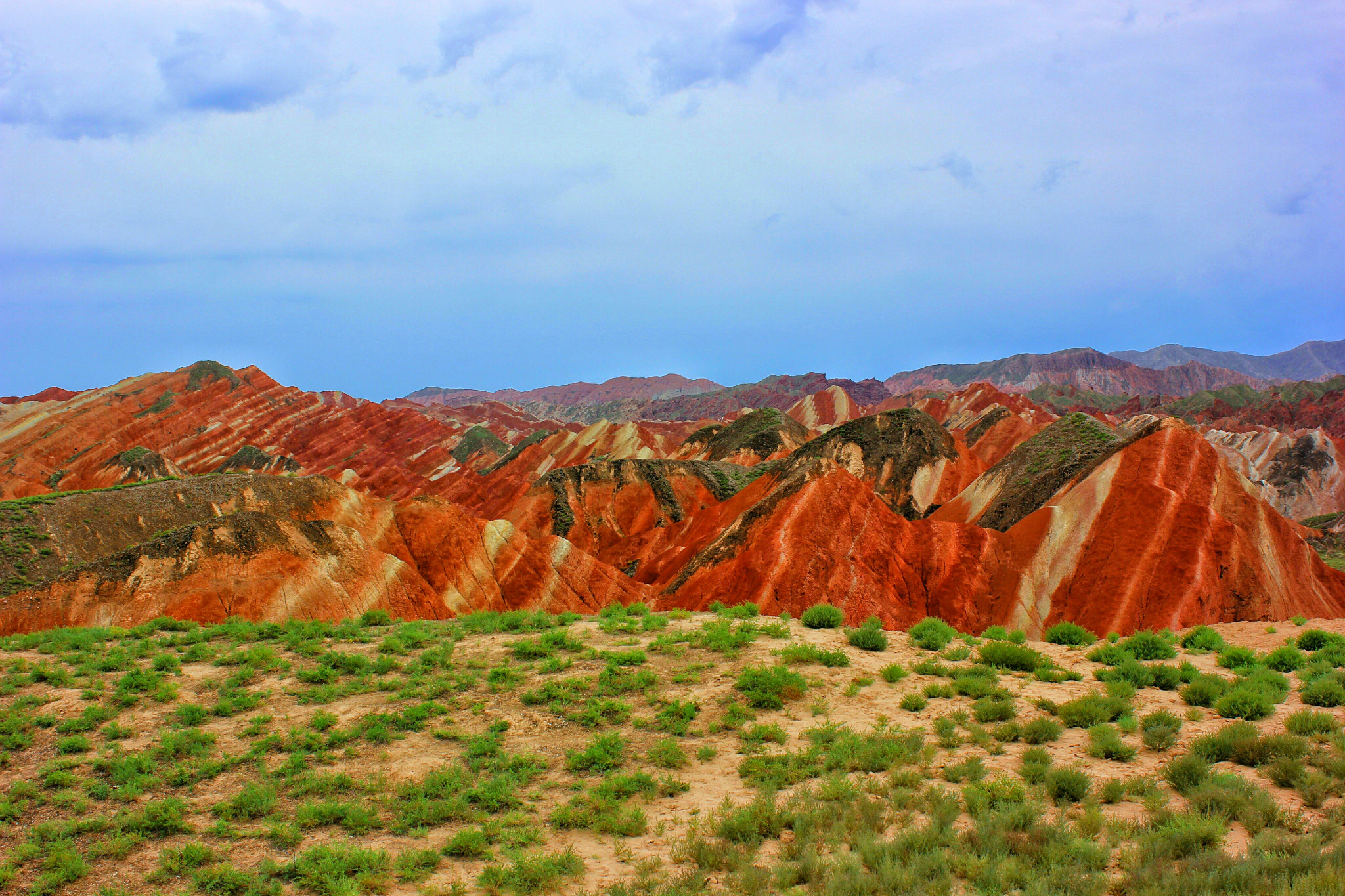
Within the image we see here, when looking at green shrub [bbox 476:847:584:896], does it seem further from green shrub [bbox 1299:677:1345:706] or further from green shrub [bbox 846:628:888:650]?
green shrub [bbox 1299:677:1345:706]

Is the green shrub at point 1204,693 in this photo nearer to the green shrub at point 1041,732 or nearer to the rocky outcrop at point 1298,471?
the green shrub at point 1041,732

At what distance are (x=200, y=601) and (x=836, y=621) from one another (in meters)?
21.0

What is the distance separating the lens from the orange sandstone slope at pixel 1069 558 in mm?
27078

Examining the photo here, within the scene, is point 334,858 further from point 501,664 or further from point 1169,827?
point 1169,827

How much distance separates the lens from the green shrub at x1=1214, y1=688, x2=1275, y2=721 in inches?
387

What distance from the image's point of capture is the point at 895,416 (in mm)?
58719

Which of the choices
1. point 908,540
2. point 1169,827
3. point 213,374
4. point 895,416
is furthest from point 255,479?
point 213,374

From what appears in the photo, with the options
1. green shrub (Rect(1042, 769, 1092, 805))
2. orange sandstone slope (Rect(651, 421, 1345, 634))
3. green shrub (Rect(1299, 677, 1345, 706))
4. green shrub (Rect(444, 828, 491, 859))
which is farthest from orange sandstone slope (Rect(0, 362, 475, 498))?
green shrub (Rect(1299, 677, 1345, 706))

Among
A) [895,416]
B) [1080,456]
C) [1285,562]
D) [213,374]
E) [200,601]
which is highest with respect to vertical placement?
[213,374]

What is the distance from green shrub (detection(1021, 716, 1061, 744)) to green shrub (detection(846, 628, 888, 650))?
14.5ft

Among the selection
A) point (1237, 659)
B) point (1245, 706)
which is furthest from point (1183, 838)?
point (1237, 659)

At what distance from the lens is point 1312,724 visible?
904 cm

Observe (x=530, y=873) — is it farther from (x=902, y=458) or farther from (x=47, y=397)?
(x=47, y=397)

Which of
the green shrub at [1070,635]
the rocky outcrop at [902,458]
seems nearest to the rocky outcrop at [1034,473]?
the rocky outcrop at [902,458]
